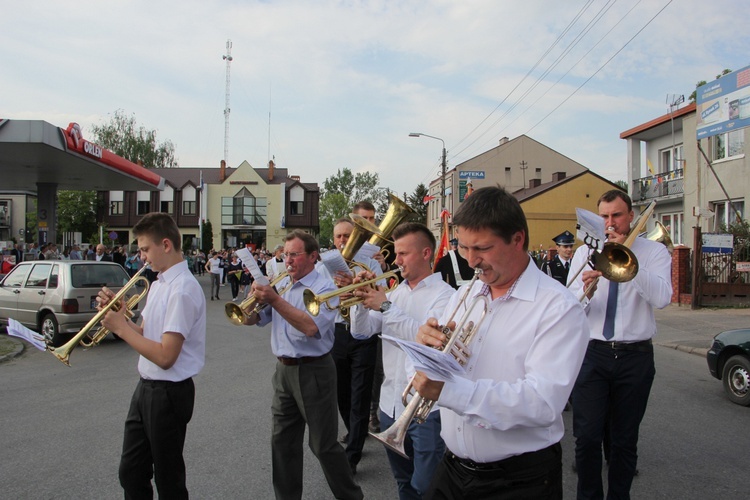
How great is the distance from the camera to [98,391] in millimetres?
7086

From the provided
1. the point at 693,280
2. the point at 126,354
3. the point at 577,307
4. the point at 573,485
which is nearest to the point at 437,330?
the point at 577,307

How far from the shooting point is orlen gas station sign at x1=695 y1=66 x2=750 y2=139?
630 inches

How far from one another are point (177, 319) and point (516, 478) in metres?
2.01

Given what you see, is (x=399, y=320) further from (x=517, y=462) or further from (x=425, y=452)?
(x=517, y=462)

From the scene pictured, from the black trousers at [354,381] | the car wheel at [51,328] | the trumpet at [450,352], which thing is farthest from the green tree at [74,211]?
the trumpet at [450,352]

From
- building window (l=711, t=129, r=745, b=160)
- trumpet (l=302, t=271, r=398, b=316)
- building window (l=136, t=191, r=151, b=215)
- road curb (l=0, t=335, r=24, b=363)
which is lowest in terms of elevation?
road curb (l=0, t=335, r=24, b=363)

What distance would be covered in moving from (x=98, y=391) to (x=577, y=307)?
22.7ft

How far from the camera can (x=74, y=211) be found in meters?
47.0

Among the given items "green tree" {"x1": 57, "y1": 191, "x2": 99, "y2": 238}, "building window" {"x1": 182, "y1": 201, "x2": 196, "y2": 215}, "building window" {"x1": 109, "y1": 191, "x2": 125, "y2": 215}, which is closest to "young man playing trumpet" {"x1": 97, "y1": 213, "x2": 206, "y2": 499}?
"green tree" {"x1": 57, "y1": 191, "x2": 99, "y2": 238}

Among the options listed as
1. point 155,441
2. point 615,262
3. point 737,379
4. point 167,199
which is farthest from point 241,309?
point 167,199

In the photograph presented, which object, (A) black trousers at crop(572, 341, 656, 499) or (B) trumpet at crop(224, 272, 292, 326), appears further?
(B) trumpet at crop(224, 272, 292, 326)

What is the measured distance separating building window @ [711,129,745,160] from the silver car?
19796mm

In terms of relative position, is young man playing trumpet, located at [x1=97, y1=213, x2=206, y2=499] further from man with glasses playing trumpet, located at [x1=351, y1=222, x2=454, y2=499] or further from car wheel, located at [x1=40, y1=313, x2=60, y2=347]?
car wheel, located at [x1=40, y1=313, x2=60, y2=347]

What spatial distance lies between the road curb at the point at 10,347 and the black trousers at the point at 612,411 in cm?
Result: 917
